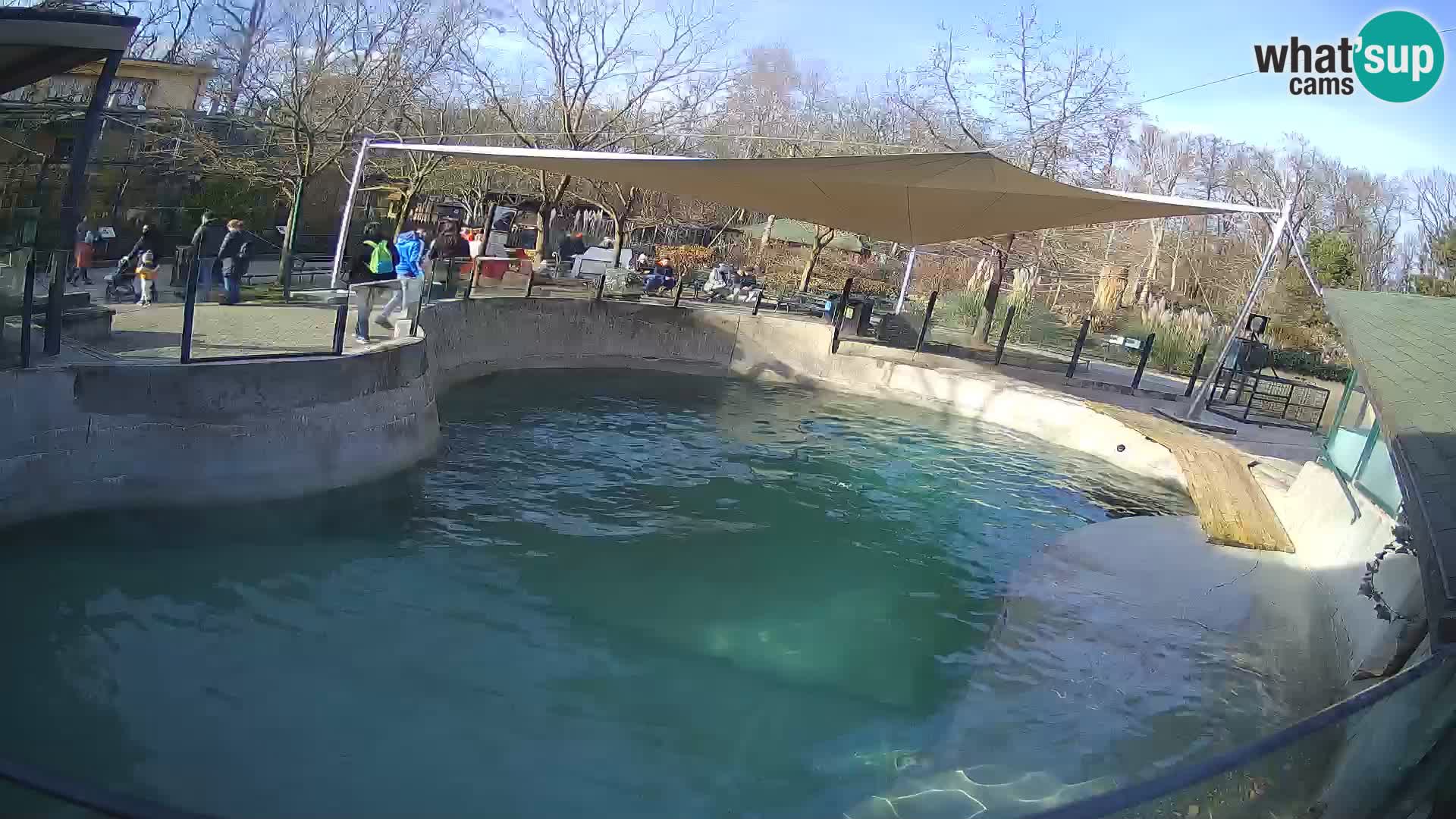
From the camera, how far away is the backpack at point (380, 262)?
10.9m

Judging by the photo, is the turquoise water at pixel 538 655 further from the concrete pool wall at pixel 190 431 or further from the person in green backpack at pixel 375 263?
the person in green backpack at pixel 375 263

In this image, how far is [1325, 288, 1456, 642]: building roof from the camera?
3869mm

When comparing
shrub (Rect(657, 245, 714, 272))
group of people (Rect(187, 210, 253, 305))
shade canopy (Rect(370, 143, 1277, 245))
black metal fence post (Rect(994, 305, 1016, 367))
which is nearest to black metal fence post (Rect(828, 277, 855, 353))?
shade canopy (Rect(370, 143, 1277, 245))

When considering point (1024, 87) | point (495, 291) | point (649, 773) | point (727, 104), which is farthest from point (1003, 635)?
point (727, 104)

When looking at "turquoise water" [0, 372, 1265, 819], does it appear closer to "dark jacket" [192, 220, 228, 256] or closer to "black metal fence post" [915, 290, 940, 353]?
"dark jacket" [192, 220, 228, 256]

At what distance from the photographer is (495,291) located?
578 inches

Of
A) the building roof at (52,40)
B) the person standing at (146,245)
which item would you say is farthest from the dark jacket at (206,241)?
the building roof at (52,40)

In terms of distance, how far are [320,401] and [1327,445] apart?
29.5ft

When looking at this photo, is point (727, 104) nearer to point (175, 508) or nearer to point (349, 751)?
point (175, 508)

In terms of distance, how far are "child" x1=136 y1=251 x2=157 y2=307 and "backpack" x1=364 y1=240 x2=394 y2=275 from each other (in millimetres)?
2071

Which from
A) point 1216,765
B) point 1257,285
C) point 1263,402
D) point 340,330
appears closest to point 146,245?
point 340,330

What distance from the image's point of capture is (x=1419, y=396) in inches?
211

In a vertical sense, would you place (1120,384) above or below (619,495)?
above

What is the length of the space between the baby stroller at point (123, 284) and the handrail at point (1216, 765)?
9742mm
